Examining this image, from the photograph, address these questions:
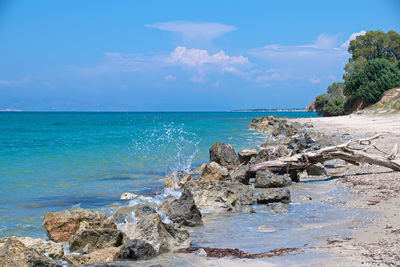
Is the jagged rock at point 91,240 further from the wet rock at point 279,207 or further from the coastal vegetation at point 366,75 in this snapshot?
the coastal vegetation at point 366,75

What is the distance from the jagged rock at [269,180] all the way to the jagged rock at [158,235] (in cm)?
516

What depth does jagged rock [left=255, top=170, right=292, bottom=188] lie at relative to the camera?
36.8 feet

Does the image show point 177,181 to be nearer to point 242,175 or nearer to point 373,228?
point 242,175

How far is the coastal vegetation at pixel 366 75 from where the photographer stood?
5388 cm

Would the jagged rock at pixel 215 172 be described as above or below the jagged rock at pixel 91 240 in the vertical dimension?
above

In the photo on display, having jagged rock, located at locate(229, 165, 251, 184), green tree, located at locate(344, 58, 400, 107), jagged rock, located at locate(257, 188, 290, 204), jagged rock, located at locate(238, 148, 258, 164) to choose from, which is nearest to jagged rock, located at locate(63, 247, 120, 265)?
jagged rock, located at locate(257, 188, 290, 204)

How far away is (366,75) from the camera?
55250 mm

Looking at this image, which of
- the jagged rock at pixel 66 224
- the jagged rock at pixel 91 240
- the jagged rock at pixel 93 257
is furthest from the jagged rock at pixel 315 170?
the jagged rock at pixel 93 257

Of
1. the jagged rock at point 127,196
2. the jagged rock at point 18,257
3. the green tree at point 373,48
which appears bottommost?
the jagged rock at point 127,196

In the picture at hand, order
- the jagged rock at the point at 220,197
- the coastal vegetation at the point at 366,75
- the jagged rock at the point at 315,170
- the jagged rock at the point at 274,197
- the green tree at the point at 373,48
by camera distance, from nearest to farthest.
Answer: the jagged rock at the point at 220,197
the jagged rock at the point at 274,197
the jagged rock at the point at 315,170
the coastal vegetation at the point at 366,75
the green tree at the point at 373,48

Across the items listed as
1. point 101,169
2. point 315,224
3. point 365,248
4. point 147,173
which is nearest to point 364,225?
point 315,224

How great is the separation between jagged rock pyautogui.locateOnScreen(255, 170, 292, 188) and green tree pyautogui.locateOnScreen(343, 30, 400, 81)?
59130 millimetres

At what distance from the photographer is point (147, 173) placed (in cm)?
1603

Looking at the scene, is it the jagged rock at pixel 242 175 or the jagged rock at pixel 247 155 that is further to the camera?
the jagged rock at pixel 247 155
